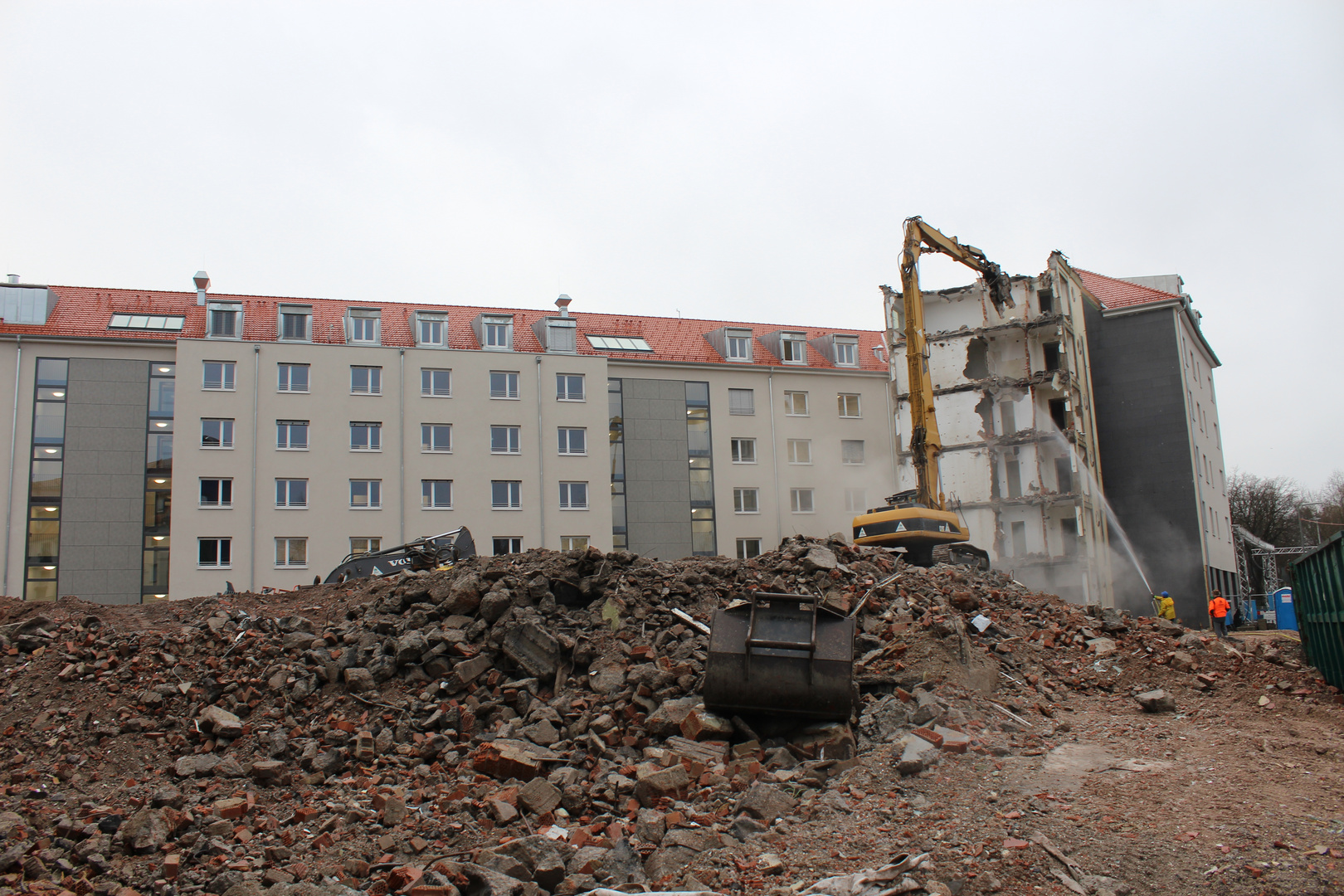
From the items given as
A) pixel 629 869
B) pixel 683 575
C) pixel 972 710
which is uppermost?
pixel 683 575

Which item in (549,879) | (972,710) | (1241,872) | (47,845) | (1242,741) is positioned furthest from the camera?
(972,710)

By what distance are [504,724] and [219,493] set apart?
87.0 ft

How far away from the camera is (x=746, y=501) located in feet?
129

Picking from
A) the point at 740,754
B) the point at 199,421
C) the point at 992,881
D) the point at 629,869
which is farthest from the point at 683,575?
the point at 199,421

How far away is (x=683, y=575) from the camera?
44.5 feet

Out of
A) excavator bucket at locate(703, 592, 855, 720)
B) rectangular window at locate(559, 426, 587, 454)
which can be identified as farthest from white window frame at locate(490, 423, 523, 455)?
excavator bucket at locate(703, 592, 855, 720)

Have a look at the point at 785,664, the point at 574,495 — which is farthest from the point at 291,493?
the point at 785,664

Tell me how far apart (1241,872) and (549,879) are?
471 cm

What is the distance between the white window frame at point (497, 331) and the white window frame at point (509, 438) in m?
3.16

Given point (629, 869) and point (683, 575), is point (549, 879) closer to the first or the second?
point (629, 869)

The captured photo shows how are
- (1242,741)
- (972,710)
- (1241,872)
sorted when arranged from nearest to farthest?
(1241,872), (1242,741), (972,710)

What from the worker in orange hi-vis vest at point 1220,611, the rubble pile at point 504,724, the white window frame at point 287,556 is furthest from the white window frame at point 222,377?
the worker in orange hi-vis vest at point 1220,611

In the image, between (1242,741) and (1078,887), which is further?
(1242,741)

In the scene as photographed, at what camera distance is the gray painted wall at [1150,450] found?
30.4 m
